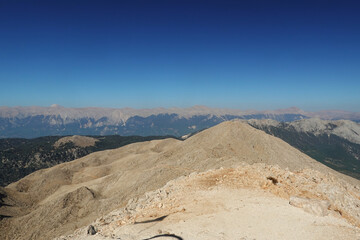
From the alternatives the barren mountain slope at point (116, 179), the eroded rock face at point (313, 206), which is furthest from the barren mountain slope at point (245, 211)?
the barren mountain slope at point (116, 179)

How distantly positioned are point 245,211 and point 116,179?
49.1m

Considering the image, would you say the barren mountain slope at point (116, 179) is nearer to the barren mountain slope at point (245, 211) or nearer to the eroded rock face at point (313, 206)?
the barren mountain slope at point (245, 211)

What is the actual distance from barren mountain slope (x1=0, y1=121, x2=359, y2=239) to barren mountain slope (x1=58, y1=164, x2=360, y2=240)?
62.2 feet

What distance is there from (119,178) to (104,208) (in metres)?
15.8

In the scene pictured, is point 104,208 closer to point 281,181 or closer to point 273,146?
point 281,181

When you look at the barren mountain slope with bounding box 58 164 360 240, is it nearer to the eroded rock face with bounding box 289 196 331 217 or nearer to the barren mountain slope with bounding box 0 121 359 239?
the eroded rock face with bounding box 289 196 331 217

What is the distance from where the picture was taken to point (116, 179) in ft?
200

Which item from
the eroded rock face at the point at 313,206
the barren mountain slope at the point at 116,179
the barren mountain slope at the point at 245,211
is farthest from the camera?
the barren mountain slope at the point at 116,179

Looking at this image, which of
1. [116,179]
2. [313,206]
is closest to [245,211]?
[313,206]

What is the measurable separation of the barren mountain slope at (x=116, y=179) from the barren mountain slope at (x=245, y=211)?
1896 cm

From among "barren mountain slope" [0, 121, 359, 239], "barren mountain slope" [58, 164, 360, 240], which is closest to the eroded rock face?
"barren mountain slope" [58, 164, 360, 240]

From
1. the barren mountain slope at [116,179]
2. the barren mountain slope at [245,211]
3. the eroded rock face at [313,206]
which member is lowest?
the barren mountain slope at [116,179]

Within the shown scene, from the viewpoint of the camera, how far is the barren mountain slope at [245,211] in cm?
1593

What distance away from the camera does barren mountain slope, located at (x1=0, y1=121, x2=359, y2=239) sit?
146 feet
